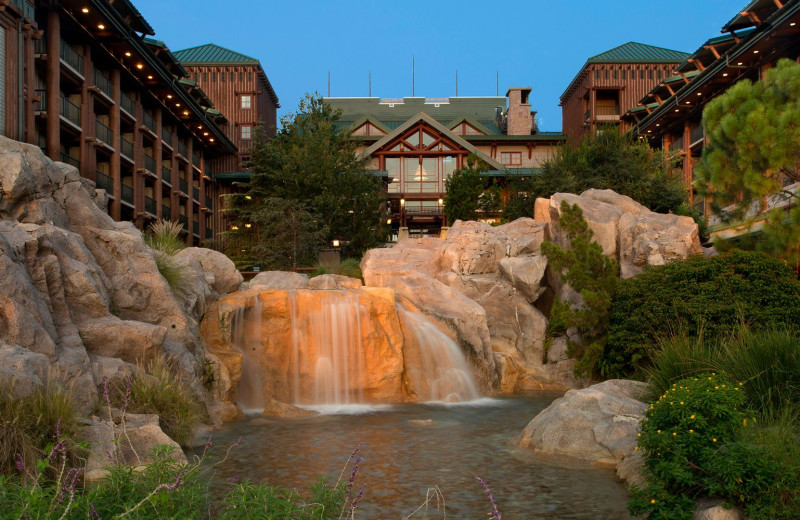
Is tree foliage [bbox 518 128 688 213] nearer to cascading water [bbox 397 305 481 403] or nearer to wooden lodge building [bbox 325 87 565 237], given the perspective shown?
wooden lodge building [bbox 325 87 565 237]

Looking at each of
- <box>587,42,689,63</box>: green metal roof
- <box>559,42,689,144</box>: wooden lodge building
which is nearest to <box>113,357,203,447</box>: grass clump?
<box>559,42,689,144</box>: wooden lodge building

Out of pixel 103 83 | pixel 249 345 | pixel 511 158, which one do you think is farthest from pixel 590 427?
pixel 511 158

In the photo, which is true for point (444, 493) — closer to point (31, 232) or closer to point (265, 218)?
point (31, 232)

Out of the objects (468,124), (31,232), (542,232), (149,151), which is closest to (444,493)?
(31,232)

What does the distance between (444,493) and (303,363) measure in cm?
916

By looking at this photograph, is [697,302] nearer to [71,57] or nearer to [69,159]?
[69,159]

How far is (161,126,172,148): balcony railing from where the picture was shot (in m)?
43.8

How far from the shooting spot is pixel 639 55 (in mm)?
59156

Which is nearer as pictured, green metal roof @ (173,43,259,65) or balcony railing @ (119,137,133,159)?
balcony railing @ (119,137,133,159)

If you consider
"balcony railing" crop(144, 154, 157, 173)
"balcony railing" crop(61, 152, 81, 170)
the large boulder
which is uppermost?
"balcony railing" crop(144, 154, 157, 173)

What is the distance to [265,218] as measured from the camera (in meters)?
32.7

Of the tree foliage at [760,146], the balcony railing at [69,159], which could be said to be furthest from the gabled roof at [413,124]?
the tree foliage at [760,146]

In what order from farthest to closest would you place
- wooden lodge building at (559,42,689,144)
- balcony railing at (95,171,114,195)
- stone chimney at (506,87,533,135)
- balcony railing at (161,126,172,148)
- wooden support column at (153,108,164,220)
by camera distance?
stone chimney at (506,87,533,135) → wooden lodge building at (559,42,689,144) → balcony railing at (161,126,172,148) → wooden support column at (153,108,164,220) → balcony railing at (95,171,114,195)

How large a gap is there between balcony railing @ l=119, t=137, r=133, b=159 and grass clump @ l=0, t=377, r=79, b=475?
30.7 metres
